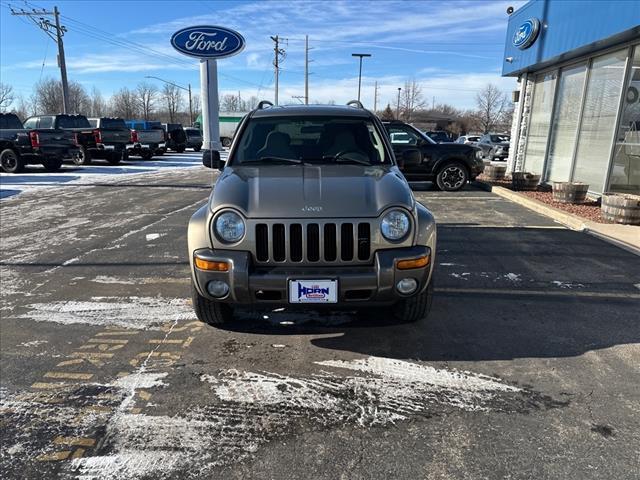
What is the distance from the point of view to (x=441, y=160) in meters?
12.0

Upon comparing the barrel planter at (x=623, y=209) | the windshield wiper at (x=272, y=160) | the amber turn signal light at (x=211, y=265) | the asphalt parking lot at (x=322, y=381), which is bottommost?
the asphalt parking lot at (x=322, y=381)

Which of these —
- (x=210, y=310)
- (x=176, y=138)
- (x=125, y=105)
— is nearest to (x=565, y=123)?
(x=210, y=310)

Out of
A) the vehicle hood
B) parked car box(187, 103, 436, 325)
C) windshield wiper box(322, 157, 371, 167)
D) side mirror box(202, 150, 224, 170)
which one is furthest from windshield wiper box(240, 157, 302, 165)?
side mirror box(202, 150, 224, 170)

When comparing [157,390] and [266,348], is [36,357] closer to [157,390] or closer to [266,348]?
[157,390]

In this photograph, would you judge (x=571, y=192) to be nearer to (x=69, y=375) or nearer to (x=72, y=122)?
(x=69, y=375)

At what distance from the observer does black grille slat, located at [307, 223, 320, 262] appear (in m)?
3.08

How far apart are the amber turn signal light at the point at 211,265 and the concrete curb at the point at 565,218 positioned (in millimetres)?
5902

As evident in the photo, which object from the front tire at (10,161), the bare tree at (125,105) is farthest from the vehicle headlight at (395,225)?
the bare tree at (125,105)

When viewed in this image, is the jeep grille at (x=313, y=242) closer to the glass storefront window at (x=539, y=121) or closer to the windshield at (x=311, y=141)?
the windshield at (x=311, y=141)

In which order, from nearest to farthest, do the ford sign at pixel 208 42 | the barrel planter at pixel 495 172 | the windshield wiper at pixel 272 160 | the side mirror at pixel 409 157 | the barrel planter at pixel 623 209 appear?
1. the windshield wiper at pixel 272 160
2. the side mirror at pixel 409 157
3. the barrel planter at pixel 623 209
4. the barrel planter at pixel 495 172
5. the ford sign at pixel 208 42

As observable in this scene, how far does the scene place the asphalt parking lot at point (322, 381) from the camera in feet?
7.67

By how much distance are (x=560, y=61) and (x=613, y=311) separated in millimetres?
10047

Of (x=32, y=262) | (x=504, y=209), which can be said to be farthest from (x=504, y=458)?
(x=504, y=209)

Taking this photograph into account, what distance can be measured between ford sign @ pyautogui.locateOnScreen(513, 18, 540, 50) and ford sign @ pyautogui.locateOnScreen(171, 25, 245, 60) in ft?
38.4
